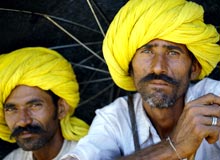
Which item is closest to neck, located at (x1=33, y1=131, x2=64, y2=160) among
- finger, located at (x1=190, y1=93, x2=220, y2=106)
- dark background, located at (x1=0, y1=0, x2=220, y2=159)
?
dark background, located at (x1=0, y1=0, x2=220, y2=159)

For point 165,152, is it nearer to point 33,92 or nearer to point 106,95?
point 33,92

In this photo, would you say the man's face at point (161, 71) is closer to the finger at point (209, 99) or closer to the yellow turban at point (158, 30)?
the yellow turban at point (158, 30)

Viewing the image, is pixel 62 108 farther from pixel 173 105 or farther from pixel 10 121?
pixel 173 105

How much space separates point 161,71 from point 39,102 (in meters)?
1.12

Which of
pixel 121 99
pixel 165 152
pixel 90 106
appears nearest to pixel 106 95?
pixel 90 106

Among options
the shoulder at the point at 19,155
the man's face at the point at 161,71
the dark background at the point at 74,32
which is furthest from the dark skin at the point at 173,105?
the shoulder at the point at 19,155

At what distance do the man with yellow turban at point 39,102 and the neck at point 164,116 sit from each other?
87 centimetres

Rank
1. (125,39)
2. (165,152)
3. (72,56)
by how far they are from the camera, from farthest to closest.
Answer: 1. (72,56)
2. (125,39)
3. (165,152)

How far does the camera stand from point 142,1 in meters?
4.20

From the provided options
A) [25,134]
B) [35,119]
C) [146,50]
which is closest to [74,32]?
[35,119]

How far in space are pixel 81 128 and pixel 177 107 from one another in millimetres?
1004

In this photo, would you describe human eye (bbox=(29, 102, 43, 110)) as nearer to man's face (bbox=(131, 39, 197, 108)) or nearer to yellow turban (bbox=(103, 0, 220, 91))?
yellow turban (bbox=(103, 0, 220, 91))

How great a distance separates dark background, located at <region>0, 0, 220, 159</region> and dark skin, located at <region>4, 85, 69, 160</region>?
44 cm

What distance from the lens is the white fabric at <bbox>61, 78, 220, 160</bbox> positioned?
3.91 m
